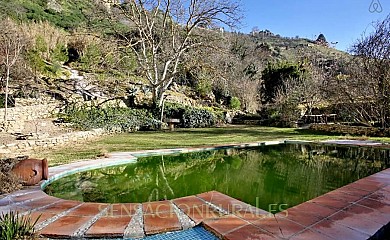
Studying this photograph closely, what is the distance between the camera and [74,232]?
237cm

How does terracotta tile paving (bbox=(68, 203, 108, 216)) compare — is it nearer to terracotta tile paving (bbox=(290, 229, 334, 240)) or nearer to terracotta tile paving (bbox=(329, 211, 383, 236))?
terracotta tile paving (bbox=(290, 229, 334, 240))

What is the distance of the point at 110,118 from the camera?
1373 cm

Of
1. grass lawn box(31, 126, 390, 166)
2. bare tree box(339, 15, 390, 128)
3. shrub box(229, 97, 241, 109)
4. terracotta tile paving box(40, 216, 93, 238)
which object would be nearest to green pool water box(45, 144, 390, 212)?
terracotta tile paving box(40, 216, 93, 238)

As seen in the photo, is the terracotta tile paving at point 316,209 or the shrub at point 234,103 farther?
the shrub at point 234,103

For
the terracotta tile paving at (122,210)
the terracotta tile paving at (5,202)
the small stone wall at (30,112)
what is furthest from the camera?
the small stone wall at (30,112)

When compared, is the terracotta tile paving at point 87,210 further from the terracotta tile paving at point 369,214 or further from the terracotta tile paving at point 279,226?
the terracotta tile paving at point 369,214

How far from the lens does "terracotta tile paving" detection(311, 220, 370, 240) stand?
222 cm

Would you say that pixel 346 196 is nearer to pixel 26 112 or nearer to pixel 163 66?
pixel 26 112

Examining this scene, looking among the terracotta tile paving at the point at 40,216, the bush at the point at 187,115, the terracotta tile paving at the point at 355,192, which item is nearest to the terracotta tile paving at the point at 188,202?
the terracotta tile paving at the point at 40,216

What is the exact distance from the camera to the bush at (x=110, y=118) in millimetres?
12406

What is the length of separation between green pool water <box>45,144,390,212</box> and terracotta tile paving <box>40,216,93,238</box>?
0.97 m

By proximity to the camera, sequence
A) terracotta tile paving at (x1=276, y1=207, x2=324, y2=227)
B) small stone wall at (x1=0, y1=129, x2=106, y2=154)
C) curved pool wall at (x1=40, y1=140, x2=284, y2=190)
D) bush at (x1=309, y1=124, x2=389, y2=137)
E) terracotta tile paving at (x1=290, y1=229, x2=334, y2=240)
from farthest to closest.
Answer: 1. bush at (x1=309, y1=124, x2=389, y2=137)
2. small stone wall at (x1=0, y1=129, x2=106, y2=154)
3. curved pool wall at (x1=40, y1=140, x2=284, y2=190)
4. terracotta tile paving at (x1=276, y1=207, x2=324, y2=227)
5. terracotta tile paving at (x1=290, y1=229, x2=334, y2=240)

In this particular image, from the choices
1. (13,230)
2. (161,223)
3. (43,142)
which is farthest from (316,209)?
(43,142)

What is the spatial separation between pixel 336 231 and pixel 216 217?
1.11 m
